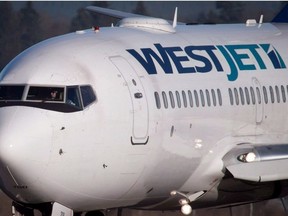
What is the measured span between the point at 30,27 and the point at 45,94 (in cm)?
3515

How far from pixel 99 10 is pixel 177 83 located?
31.2ft

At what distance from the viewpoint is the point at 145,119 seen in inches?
1318

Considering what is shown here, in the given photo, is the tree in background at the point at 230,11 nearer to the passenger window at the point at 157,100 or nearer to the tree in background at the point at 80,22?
the tree in background at the point at 80,22

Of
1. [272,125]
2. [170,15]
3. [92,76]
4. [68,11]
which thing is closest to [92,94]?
[92,76]

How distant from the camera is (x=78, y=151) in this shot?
105 feet

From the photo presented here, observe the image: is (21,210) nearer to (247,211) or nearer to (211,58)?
(211,58)

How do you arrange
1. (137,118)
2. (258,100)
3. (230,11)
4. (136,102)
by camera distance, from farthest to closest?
1. (230,11)
2. (258,100)
3. (136,102)
4. (137,118)

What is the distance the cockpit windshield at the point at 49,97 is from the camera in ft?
105

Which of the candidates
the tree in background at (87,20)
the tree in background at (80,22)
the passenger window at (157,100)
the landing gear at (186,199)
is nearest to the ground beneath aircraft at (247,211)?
the landing gear at (186,199)

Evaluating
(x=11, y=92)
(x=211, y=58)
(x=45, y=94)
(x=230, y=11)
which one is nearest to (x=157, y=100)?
(x=211, y=58)

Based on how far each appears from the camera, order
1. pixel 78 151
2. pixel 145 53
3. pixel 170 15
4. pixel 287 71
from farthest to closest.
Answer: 1. pixel 170 15
2. pixel 287 71
3. pixel 145 53
4. pixel 78 151

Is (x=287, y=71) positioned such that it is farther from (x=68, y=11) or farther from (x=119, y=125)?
(x=68, y=11)

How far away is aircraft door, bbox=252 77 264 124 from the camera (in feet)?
120

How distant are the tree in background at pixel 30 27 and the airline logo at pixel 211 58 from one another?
1179 inches
